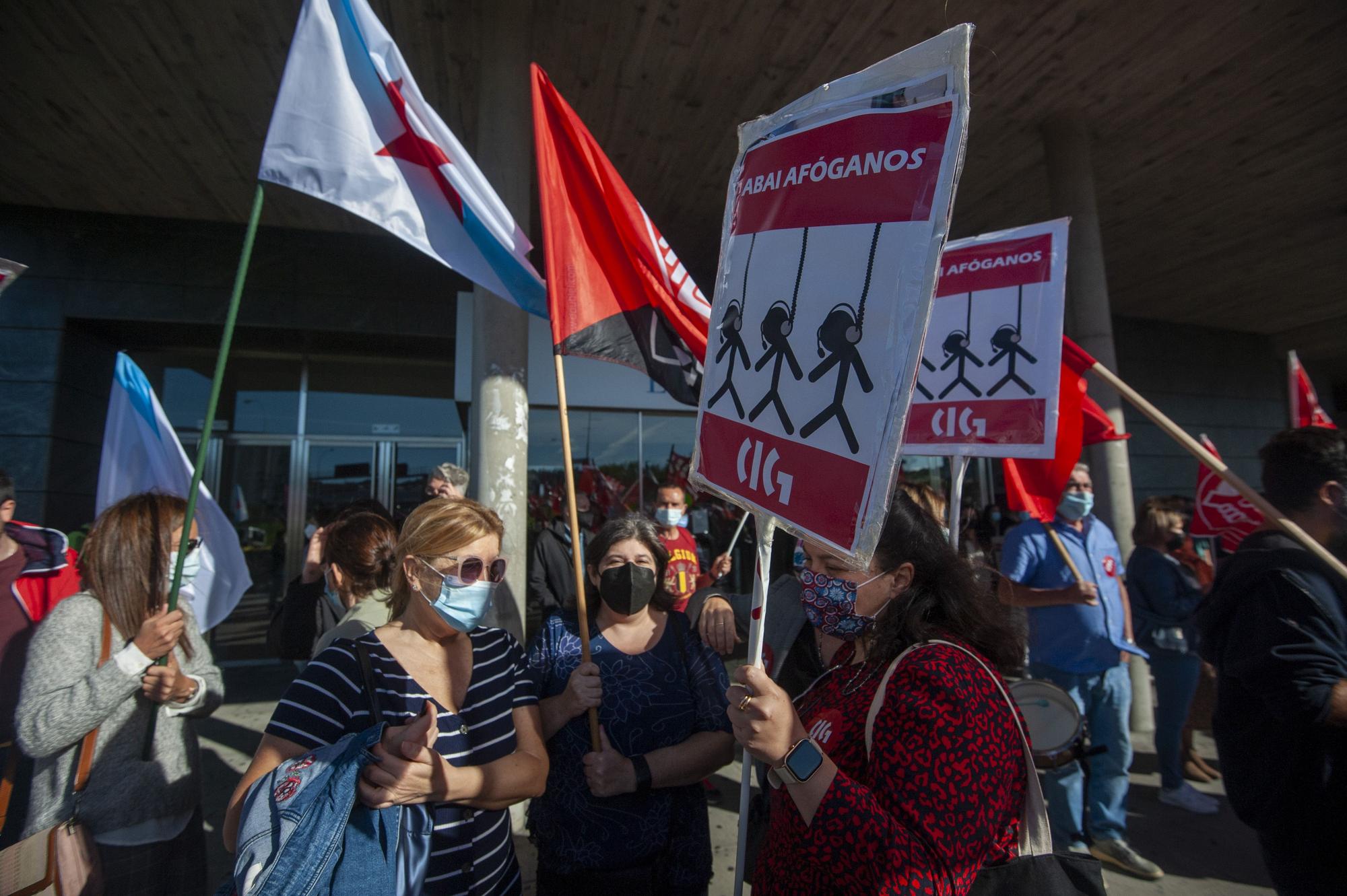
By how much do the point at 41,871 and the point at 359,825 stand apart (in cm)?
120

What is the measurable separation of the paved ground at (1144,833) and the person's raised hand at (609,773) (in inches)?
70.1

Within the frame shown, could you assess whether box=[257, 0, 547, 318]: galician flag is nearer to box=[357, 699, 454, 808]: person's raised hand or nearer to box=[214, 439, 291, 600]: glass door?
box=[357, 699, 454, 808]: person's raised hand

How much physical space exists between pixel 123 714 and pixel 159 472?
1.38 meters

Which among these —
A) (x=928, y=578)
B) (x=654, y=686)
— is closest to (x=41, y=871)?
(x=654, y=686)

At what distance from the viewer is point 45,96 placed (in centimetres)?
580

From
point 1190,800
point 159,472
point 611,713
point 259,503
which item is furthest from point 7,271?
point 1190,800

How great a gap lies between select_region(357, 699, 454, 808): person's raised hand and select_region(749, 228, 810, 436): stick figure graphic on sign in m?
1.03

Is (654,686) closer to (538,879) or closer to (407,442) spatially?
(538,879)

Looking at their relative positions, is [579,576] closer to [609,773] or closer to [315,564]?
[609,773]

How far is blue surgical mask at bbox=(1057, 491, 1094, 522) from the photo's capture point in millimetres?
4125

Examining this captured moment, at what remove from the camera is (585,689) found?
207 cm

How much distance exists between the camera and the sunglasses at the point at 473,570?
6.55 feet

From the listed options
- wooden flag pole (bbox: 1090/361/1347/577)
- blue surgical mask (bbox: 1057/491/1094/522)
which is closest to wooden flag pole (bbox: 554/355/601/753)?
wooden flag pole (bbox: 1090/361/1347/577)

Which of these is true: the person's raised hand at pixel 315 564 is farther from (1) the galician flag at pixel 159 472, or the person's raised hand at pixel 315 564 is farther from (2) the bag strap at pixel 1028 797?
(2) the bag strap at pixel 1028 797
